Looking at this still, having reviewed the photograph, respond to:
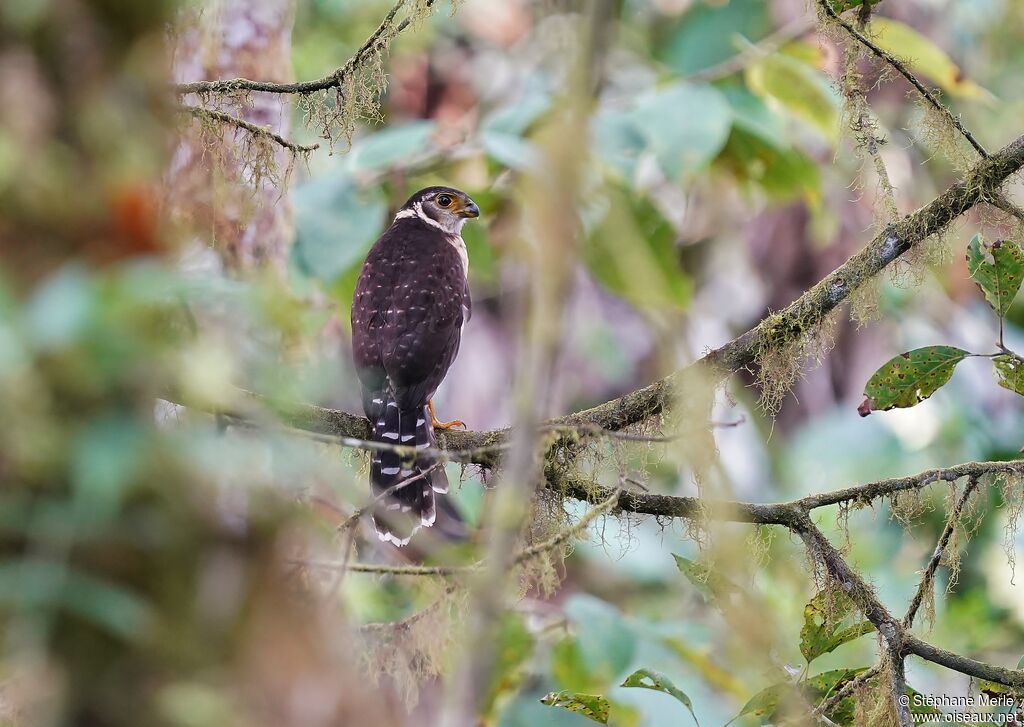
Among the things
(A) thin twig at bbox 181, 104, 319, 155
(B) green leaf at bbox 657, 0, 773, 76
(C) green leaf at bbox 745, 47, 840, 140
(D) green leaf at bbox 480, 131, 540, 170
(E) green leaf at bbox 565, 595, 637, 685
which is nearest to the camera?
(A) thin twig at bbox 181, 104, 319, 155

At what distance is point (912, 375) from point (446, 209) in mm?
2446

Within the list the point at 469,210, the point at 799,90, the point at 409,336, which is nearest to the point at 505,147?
the point at 469,210

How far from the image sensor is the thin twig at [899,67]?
252 cm

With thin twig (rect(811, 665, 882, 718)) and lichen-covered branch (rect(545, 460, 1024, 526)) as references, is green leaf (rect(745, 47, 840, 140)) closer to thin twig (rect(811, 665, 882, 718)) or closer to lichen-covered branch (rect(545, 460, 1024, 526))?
lichen-covered branch (rect(545, 460, 1024, 526))

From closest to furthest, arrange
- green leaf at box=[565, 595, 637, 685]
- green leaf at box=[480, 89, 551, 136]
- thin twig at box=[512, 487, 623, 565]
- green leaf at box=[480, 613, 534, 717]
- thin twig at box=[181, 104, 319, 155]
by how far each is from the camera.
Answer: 1. thin twig at box=[512, 487, 623, 565]
2. thin twig at box=[181, 104, 319, 155]
3. green leaf at box=[565, 595, 637, 685]
4. green leaf at box=[480, 613, 534, 717]
5. green leaf at box=[480, 89, 551, 136]

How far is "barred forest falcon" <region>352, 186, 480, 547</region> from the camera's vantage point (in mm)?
3607

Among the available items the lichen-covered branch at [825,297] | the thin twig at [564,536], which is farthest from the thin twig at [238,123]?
the thin twig at [564,536]

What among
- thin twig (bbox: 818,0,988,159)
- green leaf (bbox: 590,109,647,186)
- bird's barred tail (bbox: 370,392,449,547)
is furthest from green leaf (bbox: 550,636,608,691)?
green leaf (bbox: 590,109,647,186)

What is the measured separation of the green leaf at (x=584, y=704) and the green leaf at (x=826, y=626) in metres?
0.46

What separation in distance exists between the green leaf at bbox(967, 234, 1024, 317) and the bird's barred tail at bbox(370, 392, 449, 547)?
165 cm

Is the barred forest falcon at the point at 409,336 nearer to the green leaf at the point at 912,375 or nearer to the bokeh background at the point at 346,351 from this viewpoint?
the bokeh background at the point at 346,351

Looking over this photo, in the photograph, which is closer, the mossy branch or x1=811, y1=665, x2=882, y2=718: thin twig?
x1=811, y1=665, x2=882, y2=718: thin twig

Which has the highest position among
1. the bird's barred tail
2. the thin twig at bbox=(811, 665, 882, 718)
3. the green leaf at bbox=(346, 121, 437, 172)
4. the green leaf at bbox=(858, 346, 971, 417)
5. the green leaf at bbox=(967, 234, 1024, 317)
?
the green leaf at bbox=(346, 121, 437, 172)

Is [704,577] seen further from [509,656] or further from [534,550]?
[509,656]
